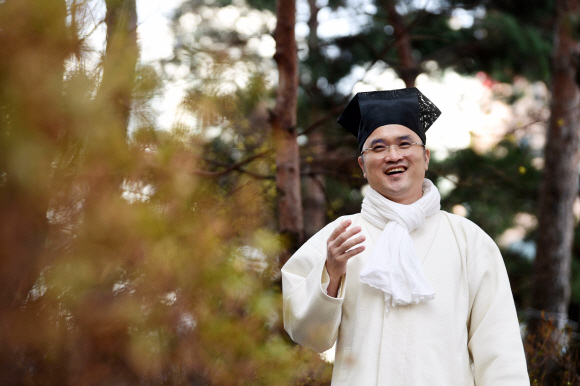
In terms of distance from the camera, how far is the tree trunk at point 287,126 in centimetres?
470

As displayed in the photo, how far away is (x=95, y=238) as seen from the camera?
168 centimetres

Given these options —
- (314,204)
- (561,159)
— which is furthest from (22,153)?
(561,159)

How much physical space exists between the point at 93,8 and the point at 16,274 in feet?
3.11

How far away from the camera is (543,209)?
779cm

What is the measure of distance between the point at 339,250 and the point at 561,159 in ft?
23.3

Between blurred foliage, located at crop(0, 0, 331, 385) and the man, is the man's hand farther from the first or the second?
blurred foliage, located at crop(0, 0, 331, 385)

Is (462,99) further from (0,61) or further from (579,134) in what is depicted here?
(0,61)

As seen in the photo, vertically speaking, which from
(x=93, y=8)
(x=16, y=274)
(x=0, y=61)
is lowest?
(x=16, y=274)

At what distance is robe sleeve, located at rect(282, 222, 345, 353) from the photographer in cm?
192

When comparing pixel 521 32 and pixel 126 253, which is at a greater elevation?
pixel 521 32

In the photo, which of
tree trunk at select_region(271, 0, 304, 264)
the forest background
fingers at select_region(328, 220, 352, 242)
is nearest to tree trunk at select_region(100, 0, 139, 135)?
the forest background

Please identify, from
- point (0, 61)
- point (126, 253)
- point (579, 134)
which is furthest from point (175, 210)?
point (579, 134)

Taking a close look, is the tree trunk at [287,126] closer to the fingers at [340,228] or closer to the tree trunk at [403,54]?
the fingers at [340,228]

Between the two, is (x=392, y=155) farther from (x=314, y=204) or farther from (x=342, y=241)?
(x=314, y=204)
